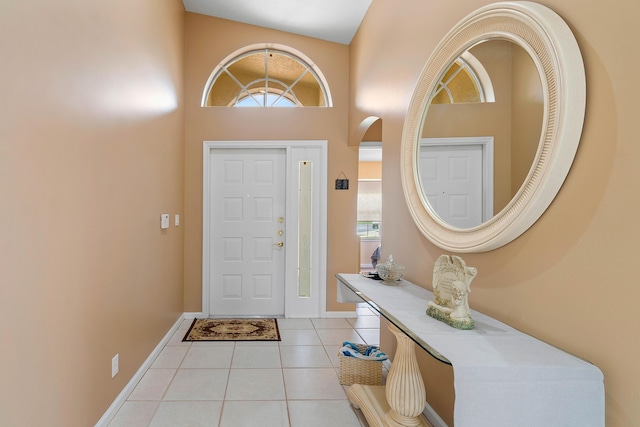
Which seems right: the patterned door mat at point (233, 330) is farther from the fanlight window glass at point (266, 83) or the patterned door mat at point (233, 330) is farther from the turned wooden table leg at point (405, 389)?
the fanlight window glass at point (266, 83)

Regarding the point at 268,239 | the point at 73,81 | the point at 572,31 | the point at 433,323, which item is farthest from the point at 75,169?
the point at 268,239

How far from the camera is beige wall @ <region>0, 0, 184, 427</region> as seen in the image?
122 cm

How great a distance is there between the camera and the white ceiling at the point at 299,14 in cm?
326

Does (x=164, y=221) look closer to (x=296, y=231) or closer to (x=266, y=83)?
(x=296, y=231)

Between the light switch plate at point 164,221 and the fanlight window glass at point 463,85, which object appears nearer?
the fanlight window glass at point 463,85

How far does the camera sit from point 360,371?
2346 millimetres

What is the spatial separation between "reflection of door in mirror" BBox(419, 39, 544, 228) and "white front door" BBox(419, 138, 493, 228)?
4 cm

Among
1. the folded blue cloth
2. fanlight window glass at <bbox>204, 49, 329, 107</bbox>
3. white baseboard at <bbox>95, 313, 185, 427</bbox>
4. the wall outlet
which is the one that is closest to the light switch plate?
white baseboard at <bbox>95, 313, 185, 427</bbox>

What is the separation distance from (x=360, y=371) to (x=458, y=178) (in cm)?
149

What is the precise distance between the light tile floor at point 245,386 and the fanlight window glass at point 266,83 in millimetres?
2602

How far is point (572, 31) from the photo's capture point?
1.07 m

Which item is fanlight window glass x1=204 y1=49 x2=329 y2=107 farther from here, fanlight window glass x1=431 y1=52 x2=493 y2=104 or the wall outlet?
the wall outlet

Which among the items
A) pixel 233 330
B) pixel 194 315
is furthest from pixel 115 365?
pixel 194 315

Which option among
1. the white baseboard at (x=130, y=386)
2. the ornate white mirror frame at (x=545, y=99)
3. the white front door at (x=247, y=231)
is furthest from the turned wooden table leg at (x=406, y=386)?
the white front door at (x=247, y=231)
